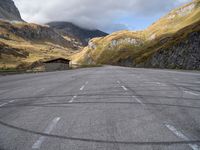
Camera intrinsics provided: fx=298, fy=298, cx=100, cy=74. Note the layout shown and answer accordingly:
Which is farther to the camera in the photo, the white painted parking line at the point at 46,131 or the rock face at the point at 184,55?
the rock face at the point at 184,55

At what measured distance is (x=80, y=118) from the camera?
8.81m

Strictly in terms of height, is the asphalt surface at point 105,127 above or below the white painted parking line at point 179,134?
below

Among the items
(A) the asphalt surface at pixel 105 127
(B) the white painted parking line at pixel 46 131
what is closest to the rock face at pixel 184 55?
(A) the asphalt surface at pixel 105 127

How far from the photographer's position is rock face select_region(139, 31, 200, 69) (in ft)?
221

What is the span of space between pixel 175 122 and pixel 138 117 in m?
1.20

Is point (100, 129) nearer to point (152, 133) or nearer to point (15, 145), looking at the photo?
point (152, 133)

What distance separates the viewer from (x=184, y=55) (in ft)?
243

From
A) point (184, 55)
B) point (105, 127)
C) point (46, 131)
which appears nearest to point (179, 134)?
point (105, 127)

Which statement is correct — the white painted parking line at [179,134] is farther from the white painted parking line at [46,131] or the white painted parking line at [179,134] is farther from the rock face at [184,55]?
the rock face at [184,55]

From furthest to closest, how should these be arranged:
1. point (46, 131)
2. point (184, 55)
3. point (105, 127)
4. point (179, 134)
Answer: point (184, 55) < point (105, 127) < point (46, 131) < point (179, 134)

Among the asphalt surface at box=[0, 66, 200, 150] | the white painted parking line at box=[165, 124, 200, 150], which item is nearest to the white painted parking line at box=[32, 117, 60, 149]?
the asphalt surface at box=[0, 66, 200, 150]

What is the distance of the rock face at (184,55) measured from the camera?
6725cm

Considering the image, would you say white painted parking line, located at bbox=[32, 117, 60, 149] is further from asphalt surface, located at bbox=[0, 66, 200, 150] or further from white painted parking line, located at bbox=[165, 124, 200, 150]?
white painted parking line, located at bbox=[165, 124, 200, 150]

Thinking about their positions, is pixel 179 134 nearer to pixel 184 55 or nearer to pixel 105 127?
pixel 105 127
